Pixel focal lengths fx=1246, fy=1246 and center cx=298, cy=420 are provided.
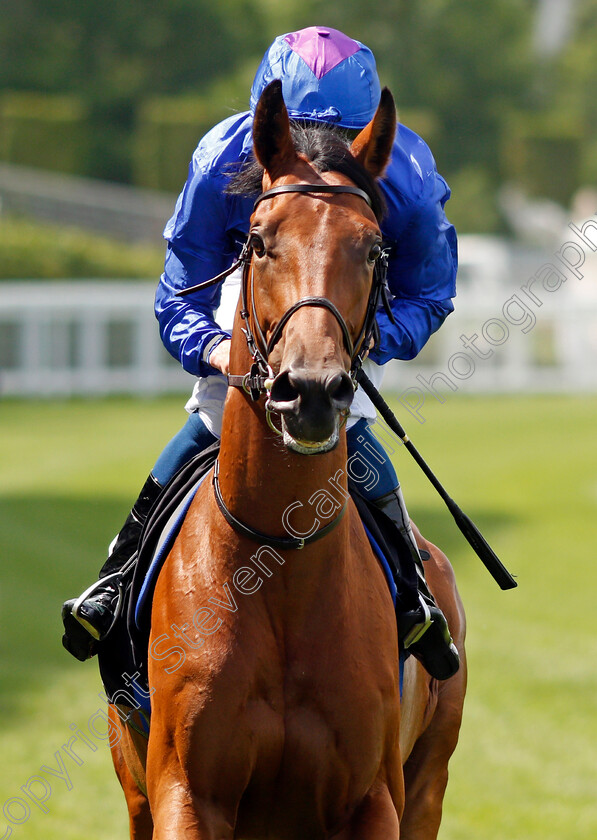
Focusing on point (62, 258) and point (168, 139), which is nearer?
point (62, 258)

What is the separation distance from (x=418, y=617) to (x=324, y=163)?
50.3 inches

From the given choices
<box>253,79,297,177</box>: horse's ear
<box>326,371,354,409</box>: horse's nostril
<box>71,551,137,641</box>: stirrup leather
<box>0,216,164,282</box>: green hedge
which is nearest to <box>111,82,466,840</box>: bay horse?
<box>253,79,297,177</box>: horse's ear

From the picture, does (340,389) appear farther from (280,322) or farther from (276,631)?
(276,631)

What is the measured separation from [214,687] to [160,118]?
112 ft

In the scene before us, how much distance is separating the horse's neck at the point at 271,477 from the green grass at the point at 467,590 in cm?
287

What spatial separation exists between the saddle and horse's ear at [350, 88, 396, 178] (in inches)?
37.5

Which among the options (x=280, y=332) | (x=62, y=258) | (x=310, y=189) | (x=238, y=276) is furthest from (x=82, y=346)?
(x=280, y=332)

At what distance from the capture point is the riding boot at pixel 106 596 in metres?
3.58

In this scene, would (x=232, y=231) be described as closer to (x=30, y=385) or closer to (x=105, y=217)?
(x=30, y=385)

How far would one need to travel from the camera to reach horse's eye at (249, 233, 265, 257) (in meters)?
2.72

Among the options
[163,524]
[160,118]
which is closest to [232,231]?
[163,524]

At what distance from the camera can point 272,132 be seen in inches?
113

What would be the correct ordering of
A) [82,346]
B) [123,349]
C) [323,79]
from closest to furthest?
[323,79] → [82,346] → [123,349]

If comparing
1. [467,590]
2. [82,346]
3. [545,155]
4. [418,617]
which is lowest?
[82,346]
